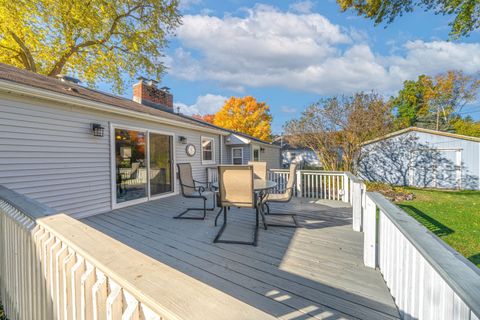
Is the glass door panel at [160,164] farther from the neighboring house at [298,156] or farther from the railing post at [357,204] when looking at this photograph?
the neighboring house at [298,156]

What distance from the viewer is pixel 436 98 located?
2242 centimetres

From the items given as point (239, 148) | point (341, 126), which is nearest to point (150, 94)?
point (239, 148)

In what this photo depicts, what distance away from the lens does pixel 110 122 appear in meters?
4.79

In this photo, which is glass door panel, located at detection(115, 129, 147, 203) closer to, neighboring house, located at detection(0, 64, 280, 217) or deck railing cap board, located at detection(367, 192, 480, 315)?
neighboring house, located at detection(0, 64, 280, 217)

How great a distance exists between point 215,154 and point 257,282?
24.2ft

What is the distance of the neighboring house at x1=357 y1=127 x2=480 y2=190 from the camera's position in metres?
10.2

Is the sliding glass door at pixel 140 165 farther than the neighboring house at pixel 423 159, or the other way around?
the neighboring house at pixel 423 159

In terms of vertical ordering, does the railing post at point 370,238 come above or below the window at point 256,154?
below

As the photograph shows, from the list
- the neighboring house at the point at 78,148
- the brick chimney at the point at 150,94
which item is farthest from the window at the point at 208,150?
the brick chimney at the point at 150,94

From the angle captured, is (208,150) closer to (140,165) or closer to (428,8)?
(140,165)

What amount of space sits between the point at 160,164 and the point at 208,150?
2.86m

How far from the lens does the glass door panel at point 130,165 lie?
5.01 m

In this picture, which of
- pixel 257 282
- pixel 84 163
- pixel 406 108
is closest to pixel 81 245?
pixel 257 282

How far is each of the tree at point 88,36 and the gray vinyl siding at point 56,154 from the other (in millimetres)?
7550
